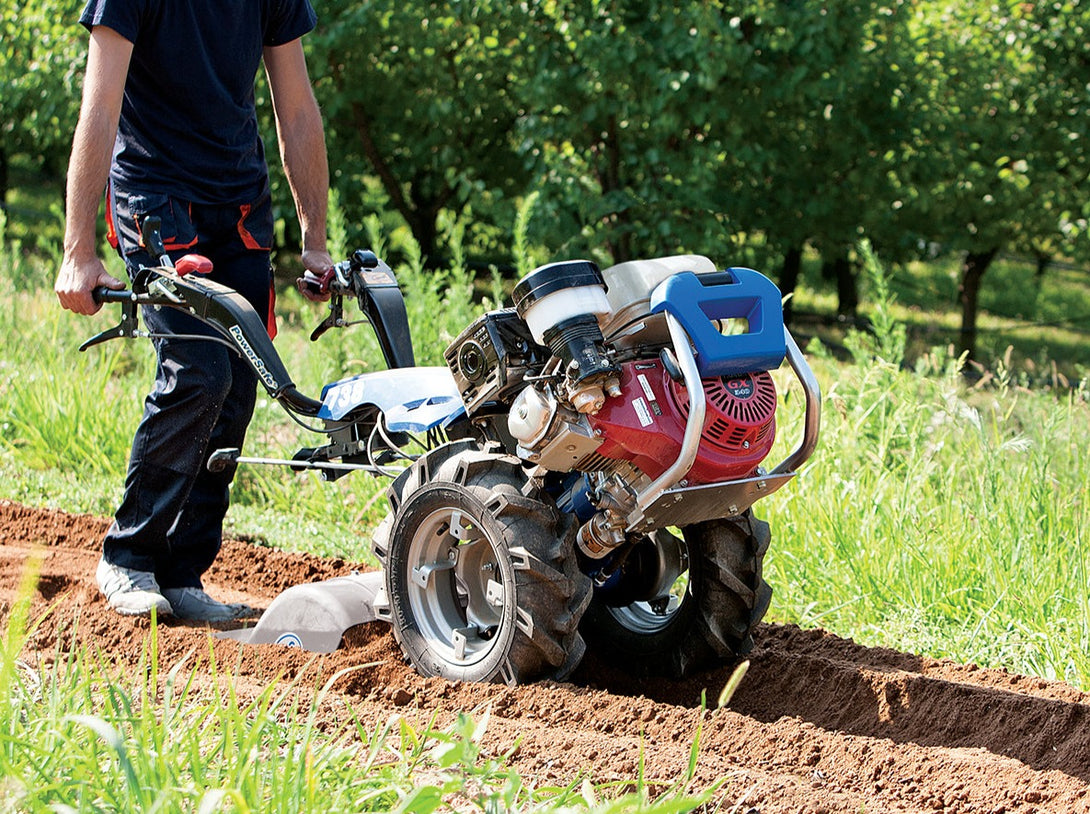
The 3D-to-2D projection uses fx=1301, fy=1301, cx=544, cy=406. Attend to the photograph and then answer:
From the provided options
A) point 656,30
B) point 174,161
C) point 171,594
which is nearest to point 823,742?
point 171,594

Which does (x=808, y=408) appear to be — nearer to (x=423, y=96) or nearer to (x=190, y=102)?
(x=190, y=102)

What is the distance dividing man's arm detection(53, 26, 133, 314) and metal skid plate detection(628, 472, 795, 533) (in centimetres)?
170

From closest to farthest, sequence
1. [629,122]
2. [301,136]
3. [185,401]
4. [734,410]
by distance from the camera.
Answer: [734,410], [185,401], [301,136], [629,122]

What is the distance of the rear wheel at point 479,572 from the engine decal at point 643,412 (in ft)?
1.29

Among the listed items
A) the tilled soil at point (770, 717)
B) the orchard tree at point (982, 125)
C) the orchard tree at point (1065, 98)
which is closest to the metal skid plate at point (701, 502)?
the tilled soil at point (770, 717)

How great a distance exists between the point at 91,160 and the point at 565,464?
1671 mm

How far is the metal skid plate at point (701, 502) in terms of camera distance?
3004 mm

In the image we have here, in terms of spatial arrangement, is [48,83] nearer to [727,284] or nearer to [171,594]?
[171,594]

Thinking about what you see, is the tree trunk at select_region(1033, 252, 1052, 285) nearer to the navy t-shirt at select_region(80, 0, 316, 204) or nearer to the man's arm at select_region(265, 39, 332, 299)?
the man's arm at select_region(265, 39, 332, 299)

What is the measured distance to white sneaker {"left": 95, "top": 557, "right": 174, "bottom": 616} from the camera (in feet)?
13.2

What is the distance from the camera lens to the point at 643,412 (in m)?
2.96

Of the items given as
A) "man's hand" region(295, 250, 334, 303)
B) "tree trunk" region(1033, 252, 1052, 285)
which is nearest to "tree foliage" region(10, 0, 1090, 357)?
"tree trunk" region(1033, 252, 1052, 285)

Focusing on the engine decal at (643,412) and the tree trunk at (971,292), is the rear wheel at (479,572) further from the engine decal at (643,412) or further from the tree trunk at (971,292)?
the tree trunk at (971,292)

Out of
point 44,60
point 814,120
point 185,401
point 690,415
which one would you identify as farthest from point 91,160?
point 44,60
